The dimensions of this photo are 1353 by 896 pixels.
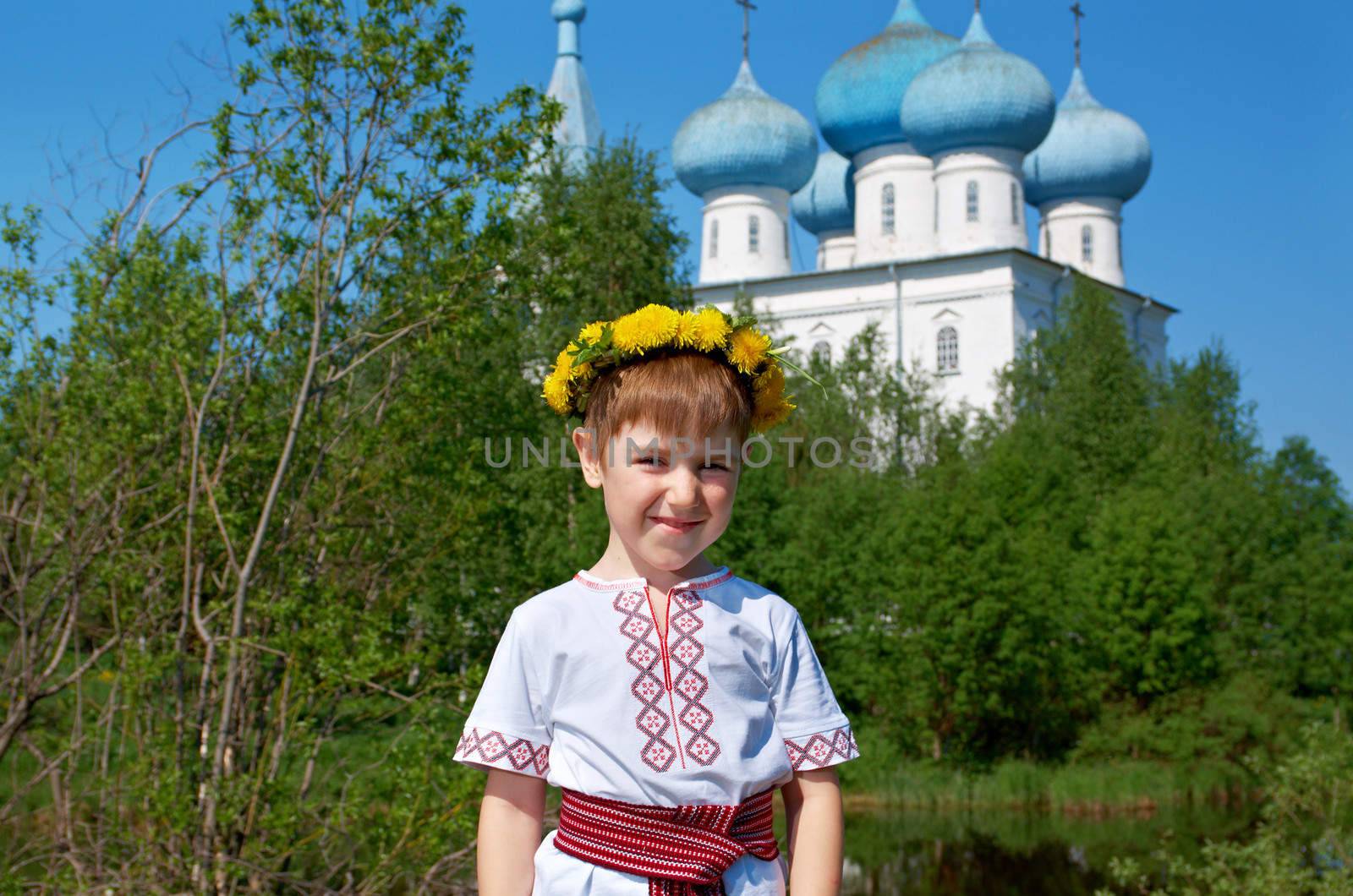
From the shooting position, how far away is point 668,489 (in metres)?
2.41

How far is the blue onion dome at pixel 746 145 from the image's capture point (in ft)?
106

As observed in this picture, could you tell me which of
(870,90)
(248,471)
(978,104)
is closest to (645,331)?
(248,471)

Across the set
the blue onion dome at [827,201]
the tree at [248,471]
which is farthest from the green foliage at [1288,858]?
the blue onion dome at [827,201]

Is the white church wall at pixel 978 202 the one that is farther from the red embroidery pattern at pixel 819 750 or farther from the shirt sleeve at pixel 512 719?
the shirt sleeve at pixel 512 719

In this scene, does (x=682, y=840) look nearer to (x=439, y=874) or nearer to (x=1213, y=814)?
(x=439, y=874)

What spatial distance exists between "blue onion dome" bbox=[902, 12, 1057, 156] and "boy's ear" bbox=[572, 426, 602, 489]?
28.6 m

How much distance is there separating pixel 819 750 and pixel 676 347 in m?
0.70

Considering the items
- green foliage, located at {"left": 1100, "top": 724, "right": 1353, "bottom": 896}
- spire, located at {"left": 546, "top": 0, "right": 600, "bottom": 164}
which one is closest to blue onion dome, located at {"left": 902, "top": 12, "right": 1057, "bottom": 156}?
spire, located at {"left": 546, "top": 0, "right": 600, "bottom": 164}

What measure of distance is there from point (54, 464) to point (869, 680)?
43.3 feet

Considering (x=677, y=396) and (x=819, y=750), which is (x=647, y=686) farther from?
(x=677, y=396)

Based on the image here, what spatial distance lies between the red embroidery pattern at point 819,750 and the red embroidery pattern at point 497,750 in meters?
0.42

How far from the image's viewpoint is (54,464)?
23.7 feet

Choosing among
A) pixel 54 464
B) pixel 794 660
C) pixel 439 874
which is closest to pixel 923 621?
pixel 439 874

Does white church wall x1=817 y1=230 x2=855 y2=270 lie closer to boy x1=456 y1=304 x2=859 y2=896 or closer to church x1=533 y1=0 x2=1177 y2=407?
church x1=533 y1=0 x2=1177 y2=407
